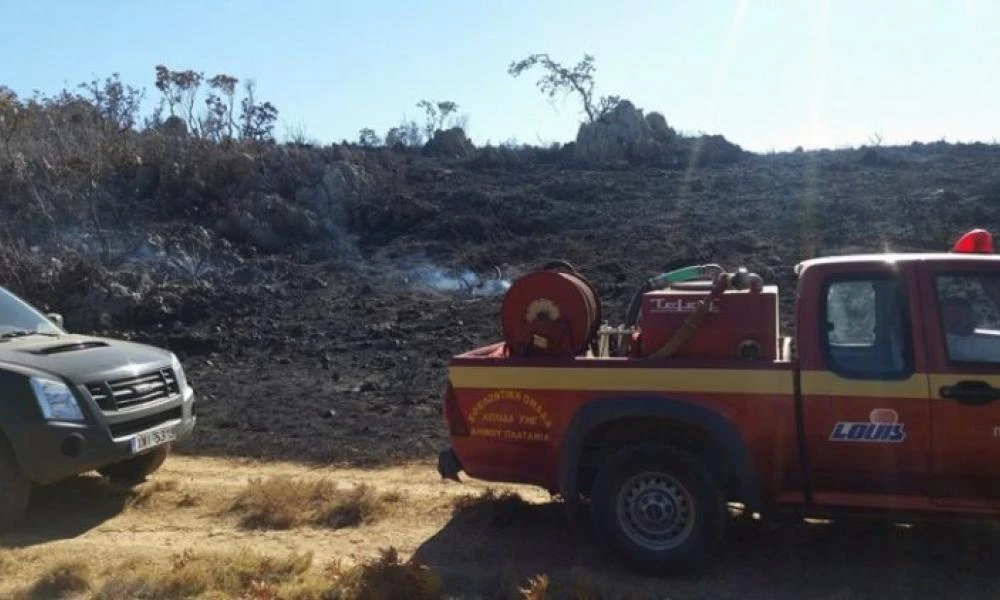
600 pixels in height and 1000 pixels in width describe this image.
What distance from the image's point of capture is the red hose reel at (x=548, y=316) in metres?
6.02

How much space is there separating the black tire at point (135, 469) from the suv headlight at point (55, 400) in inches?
46.9

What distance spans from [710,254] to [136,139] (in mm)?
15398

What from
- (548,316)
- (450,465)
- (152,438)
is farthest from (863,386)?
(152,438)

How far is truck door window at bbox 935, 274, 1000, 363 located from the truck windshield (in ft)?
21.6

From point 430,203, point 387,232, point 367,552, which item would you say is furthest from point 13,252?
point 367,552

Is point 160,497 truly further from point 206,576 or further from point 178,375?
point 206,576

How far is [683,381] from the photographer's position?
5.60 meters

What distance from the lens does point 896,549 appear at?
5988 millimetres

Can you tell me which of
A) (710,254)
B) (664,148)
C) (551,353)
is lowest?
(551,353)

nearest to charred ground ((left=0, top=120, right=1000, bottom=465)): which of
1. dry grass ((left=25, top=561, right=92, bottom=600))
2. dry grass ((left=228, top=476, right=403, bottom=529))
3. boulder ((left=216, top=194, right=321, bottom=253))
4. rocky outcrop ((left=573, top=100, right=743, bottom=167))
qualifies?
boulder ((left=216, top=194, right=321, bottom=253))

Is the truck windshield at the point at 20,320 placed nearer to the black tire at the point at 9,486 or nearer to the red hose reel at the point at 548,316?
the black tire at the point at 9,486

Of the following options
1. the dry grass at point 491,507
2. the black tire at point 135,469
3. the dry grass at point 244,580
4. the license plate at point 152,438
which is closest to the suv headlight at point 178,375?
the license plate at point 152,438

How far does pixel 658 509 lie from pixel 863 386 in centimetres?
135

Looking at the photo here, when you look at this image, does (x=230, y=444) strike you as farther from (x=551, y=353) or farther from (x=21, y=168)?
(x=21, y=168)
